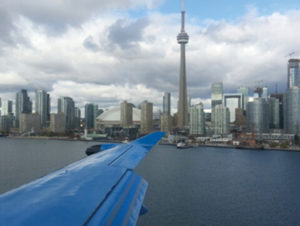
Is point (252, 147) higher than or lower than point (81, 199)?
lower

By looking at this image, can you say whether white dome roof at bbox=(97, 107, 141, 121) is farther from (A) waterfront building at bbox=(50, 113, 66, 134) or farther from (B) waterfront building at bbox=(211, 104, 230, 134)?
(B) waterfront building at bbox=(211, 104, 230, 134)

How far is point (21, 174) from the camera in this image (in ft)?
82.8

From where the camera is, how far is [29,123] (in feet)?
437

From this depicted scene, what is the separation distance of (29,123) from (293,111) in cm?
10872

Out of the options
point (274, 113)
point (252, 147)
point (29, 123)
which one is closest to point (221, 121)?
point (274, 113)

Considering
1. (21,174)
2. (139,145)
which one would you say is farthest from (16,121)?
(139,145)

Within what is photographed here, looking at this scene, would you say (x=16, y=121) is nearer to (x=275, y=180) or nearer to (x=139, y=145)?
(x=275, y=180)

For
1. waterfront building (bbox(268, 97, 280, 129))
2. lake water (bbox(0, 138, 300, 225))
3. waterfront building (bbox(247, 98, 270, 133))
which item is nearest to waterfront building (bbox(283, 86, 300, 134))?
waterfront building (bbox(247, 98, 270, 133))

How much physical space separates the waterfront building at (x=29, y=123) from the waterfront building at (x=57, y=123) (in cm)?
1149

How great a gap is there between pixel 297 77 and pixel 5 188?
146342 millimetres

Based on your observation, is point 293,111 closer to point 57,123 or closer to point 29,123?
point 57,123

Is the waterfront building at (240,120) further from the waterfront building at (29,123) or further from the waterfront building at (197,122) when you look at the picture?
the waterfront building at (29,123)

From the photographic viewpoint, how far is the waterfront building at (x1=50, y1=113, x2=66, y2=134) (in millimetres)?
123812

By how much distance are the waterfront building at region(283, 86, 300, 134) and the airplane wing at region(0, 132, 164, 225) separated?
317 feet
